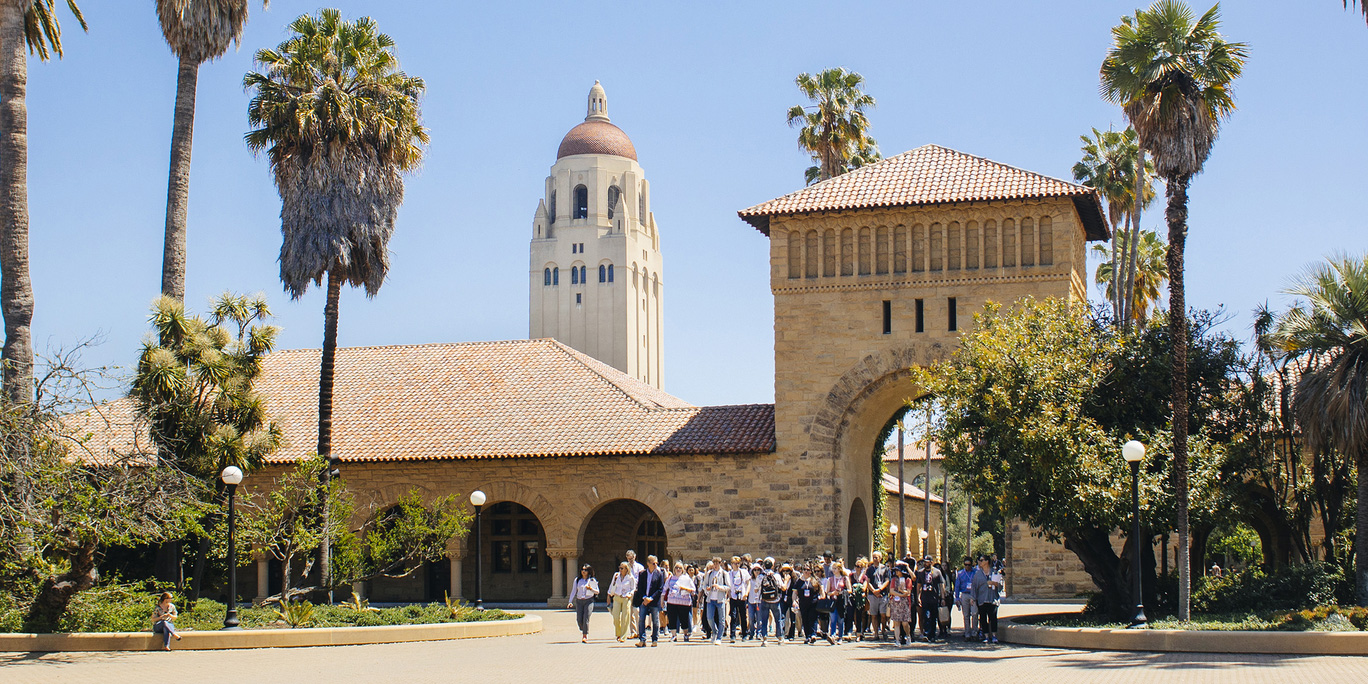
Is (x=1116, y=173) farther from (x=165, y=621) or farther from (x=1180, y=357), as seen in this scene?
(x=165, y=621)

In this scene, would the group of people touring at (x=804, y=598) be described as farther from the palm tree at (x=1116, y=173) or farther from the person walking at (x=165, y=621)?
the palm tree at (x=1116, y=173)

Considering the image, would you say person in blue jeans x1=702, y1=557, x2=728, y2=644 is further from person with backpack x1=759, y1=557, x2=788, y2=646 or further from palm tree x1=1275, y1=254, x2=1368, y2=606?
palm tree x1=1275, y1=254, x2=1368, y2=606

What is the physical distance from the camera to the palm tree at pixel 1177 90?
64.9ft

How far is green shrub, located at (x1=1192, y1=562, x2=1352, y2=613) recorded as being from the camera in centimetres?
1981

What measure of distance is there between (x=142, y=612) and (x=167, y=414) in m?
4.31

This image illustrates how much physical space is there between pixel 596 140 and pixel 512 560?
57.4 metres

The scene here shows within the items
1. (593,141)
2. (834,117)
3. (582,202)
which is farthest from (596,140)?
(834,117)

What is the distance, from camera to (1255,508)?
22875 millimetres

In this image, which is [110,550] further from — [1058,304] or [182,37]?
[1058,304]

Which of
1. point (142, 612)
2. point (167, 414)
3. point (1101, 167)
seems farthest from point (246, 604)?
point (1101, 167)

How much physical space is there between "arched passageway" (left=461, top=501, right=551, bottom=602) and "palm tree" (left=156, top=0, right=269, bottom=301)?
40.7 feet

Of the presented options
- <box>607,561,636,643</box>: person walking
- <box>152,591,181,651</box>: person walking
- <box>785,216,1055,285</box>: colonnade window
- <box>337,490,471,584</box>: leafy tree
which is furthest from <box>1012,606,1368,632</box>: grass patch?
<box>152,591,181,651</box>: person walking

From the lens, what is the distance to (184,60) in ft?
85.7

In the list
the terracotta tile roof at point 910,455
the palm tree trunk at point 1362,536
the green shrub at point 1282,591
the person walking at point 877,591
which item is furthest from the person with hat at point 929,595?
the terracotta tile roof at point 910,455
